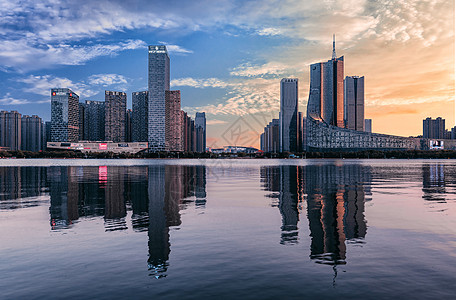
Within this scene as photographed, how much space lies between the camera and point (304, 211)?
28.8 metres

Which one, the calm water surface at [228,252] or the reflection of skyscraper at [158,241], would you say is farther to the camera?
the reflection of skyscraper at [158,241]

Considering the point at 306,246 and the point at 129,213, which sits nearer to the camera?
the point at 306,246

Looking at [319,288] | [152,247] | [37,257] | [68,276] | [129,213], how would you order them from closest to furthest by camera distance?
1. [319,288]
2. [68,276]
3. [37,257]
4. [152,247]
5. [129,213]

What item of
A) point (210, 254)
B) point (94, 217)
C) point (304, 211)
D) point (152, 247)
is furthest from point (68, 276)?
point (304, 211)

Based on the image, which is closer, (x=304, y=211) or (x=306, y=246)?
(x=306, y=246)

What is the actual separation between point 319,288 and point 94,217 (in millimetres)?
19558

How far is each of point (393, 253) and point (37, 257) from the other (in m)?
17.4

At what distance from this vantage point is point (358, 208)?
30078mm

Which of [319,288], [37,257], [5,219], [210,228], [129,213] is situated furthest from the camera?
[129,213]

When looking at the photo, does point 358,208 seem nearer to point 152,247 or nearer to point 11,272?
point 152,247

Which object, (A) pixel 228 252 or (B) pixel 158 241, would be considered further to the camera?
(B) pixel 158 241

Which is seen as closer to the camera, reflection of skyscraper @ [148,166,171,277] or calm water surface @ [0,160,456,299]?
calm water surface @ [0,160,456,299]

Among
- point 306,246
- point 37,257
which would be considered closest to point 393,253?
point 306,246

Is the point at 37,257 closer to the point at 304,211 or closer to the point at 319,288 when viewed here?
the point at 319,288
